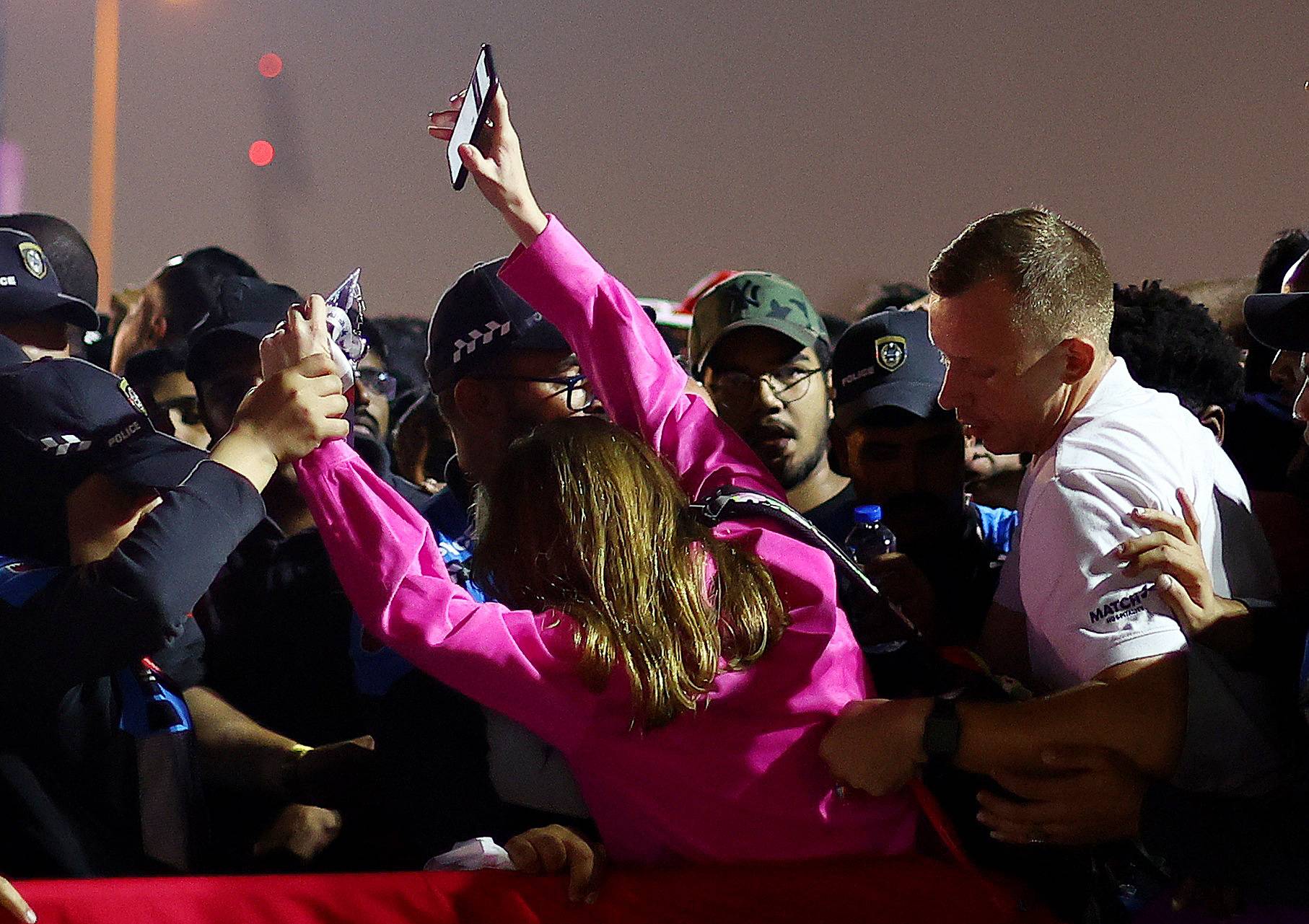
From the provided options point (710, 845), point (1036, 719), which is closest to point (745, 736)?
point (710, 845)

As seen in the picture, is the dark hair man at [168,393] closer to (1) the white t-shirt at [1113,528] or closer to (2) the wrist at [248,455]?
(2) the wrist at [248,455]

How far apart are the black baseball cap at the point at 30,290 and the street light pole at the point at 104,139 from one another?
593 centimetres

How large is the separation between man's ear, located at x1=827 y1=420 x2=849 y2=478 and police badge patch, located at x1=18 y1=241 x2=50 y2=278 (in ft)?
5.91

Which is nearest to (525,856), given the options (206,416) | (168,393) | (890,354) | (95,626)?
(95,626)

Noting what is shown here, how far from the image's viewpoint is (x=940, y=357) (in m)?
2.86

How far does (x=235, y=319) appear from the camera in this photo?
3271 millimetres

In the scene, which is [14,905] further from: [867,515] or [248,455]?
[867,515]

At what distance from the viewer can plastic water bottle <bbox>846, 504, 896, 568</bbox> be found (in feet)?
8.29

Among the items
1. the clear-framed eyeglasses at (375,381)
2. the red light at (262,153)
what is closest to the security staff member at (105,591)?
the clear-framed eyeglasses at (375,381)

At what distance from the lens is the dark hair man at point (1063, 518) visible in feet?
5.68

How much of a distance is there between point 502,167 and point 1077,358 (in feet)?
3.25

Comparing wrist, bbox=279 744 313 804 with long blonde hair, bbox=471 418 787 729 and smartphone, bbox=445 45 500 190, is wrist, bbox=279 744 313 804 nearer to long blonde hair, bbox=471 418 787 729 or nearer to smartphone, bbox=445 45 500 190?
long blonde hair, bbox=471 418 787 729

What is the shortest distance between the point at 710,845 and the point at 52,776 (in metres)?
0.99

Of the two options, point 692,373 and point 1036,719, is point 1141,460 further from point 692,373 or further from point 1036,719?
point 692,373
